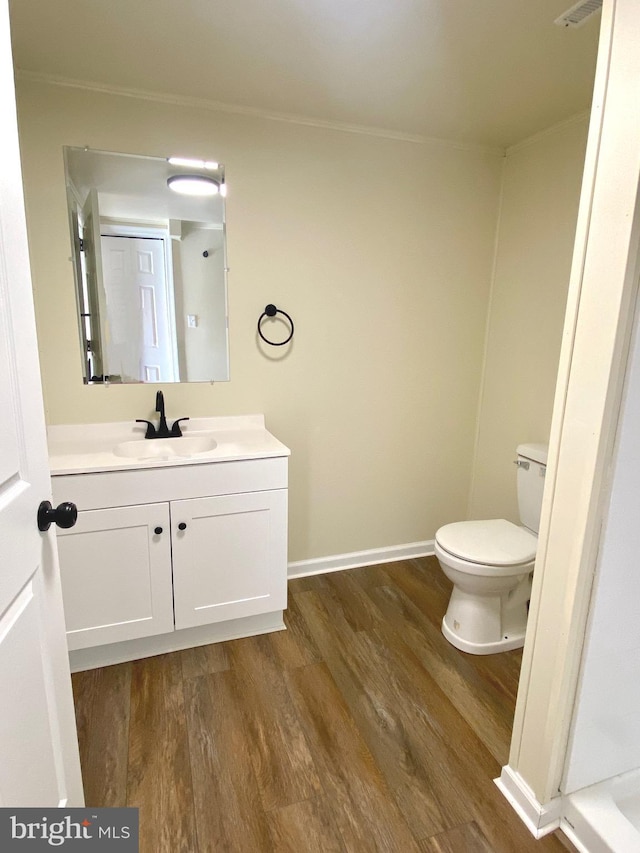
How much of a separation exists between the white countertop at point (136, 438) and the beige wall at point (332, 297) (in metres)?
0.06

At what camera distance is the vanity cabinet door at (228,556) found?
1875mm

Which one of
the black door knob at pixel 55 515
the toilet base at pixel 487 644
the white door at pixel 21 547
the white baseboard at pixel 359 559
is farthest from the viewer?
the white baseboard at pixel 359 559

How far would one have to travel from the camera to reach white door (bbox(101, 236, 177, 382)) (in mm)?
2020

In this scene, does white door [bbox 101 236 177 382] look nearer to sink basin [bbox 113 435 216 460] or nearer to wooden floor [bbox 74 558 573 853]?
sink basin [bbox 113 435 216 460]

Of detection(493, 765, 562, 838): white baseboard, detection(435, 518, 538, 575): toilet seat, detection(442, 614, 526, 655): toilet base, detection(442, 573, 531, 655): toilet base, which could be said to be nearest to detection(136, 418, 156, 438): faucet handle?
detection(435, 518, 538, 575): toilet seat

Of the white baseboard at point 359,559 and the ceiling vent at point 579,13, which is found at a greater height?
the ceiling vent at point 579,13

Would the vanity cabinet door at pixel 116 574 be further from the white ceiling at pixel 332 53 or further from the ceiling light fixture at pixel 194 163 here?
the white ceiling at pixel 332 53

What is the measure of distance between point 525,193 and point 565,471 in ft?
5.91

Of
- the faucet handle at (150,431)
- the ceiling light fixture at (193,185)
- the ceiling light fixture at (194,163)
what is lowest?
the faucet handle at (150,431)

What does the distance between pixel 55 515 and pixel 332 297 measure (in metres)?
1.72

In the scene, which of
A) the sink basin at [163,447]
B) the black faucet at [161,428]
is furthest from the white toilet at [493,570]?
the black faucet at [161,428]

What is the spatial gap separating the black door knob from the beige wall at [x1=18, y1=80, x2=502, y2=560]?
1.21 m

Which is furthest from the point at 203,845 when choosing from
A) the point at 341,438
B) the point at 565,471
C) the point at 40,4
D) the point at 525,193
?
the point at 525,193

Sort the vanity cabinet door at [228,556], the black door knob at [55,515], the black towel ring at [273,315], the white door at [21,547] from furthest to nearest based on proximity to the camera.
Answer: the black towel ring at [273,315], the vanity cabinet door at [228,556], the black door knob at [55,515], the white door at [21,547]
